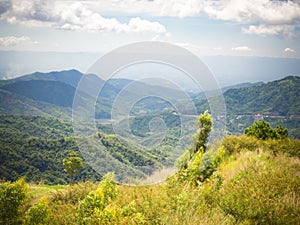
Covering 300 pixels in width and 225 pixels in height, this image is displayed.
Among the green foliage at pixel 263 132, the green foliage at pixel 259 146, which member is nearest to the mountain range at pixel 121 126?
the green foliage at pixel 259 146

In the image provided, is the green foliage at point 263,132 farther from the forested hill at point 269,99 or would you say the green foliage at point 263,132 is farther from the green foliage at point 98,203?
the forested hill at point 269,99

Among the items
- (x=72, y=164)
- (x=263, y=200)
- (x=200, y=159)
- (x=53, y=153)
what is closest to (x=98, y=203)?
(x=263, y=200)

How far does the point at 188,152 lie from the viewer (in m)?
9.14

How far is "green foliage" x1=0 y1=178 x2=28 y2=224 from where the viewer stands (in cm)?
591

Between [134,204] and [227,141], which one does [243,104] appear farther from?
[134,204]

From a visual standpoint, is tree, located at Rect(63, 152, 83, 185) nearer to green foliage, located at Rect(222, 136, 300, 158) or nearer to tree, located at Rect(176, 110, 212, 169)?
green foliage, located at Rect(222, 136, 300, 158)

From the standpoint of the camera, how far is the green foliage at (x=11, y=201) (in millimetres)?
5906

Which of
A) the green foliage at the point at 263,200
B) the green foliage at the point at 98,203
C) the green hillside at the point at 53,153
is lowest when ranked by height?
the green hillside at the point at 53,153

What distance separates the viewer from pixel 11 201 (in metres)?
6.05

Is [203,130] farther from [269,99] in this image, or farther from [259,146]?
[269,99]

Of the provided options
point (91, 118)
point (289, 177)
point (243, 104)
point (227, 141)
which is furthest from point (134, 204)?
point (243, 104)

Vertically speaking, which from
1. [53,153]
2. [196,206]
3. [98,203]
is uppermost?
[196,206]

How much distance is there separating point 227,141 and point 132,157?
5054 mm

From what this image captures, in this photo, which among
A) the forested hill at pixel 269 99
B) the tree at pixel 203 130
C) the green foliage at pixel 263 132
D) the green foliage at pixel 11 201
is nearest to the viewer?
the green foliage at pixel 11 201
